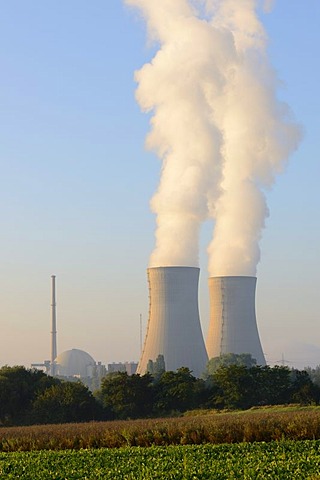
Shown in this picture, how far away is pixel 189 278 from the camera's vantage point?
48.2m

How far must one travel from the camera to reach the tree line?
116ft

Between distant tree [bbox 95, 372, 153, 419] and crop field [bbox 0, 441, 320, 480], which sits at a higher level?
distant tree [bbox 95, 372, 153, 419]

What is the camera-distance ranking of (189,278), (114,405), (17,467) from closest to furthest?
(17,467)
(114,405)
(189,278)

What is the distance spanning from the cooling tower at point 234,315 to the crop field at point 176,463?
33075mm

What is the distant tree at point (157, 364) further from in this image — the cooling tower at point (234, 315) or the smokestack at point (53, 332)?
the smokestack at point (53, 332)

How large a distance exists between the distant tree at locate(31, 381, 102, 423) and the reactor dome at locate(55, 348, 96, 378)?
8361 cm

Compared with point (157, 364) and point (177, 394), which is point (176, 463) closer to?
point (177, 394)

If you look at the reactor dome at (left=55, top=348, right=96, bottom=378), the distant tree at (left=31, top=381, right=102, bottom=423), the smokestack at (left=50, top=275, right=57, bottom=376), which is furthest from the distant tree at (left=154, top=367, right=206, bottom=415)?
the reactor dome at (left=55, top=348, right=96, bottom=378)

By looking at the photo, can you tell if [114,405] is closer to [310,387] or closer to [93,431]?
[310,387]

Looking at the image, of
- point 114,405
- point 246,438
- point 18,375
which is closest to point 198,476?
point 246,438

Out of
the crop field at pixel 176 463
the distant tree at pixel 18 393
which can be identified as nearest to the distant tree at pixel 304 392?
the distant tree at pixel 18 393

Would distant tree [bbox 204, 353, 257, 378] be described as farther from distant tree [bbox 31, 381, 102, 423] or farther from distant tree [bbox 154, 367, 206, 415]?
distant tree [bbox 31, 381, 102, 423]

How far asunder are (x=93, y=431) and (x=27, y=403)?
1727cm

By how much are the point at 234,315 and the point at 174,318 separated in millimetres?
3995
